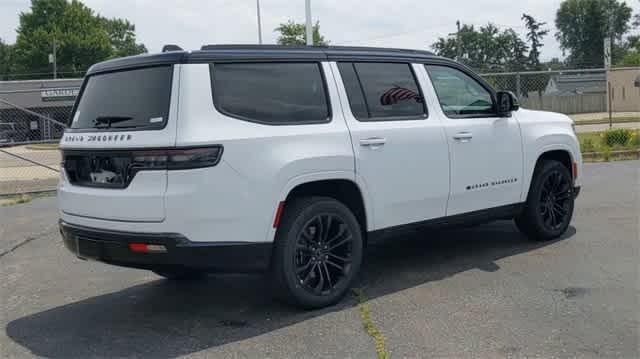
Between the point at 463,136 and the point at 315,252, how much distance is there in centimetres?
184

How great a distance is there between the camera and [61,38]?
67375 millimetres

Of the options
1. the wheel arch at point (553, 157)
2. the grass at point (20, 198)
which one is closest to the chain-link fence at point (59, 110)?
the grass at point (20, 198)

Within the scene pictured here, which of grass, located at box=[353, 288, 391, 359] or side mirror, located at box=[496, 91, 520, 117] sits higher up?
side mirror, located at box=[496, 91, 520, 117]

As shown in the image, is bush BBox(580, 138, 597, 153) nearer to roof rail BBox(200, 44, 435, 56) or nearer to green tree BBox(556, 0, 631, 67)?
roof rail BBox(200, 44, 435, 56)

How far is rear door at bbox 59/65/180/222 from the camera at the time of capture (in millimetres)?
4500

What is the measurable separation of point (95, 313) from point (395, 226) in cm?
246

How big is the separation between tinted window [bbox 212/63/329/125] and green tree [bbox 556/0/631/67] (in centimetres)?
10567

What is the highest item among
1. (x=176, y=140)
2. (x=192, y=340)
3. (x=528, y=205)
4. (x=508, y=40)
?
(x=508, y=40)

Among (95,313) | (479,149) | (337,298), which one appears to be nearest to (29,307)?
(95,313)

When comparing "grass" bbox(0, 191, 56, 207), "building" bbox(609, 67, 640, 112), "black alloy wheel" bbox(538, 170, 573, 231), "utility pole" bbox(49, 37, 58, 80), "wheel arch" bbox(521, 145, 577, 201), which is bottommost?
"grass" bbox(0, 191, 56, 207)

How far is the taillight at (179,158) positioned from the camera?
14.6ft

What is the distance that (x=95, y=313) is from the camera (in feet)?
Answer: 17.7

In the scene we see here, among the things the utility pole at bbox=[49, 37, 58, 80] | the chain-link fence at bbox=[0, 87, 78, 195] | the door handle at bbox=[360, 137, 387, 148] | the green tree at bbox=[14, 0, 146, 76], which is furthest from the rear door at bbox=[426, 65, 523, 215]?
the green tree at bbox=[14, 0, 146, 76]

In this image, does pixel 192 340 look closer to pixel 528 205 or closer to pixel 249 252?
pixel 249 252
